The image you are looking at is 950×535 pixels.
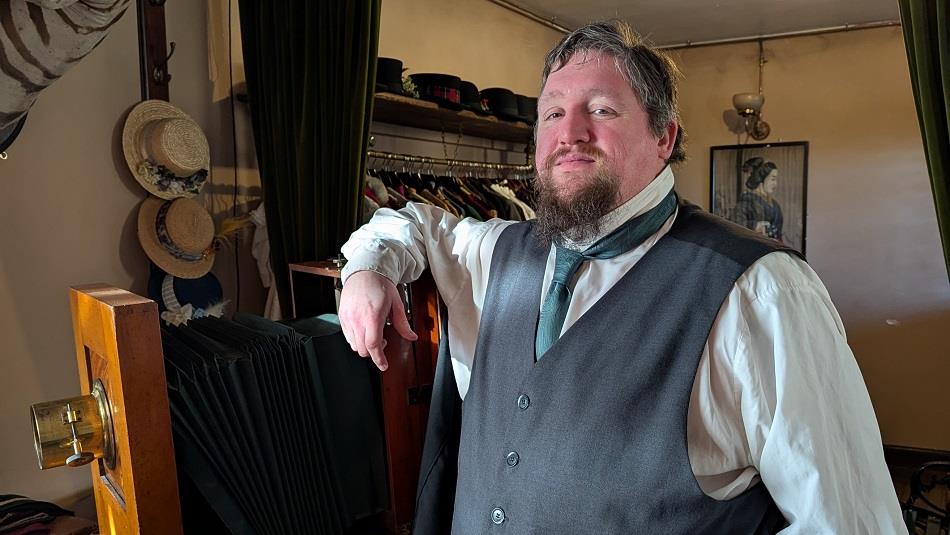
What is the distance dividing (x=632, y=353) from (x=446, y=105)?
1.78 meters

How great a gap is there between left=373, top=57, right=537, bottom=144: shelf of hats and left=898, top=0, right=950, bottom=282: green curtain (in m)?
1.51

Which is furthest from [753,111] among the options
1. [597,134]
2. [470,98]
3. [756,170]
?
[597,134]

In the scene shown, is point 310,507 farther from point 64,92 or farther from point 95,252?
point 64,92

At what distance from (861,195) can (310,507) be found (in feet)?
13.7

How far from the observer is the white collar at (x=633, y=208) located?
1.00 meters

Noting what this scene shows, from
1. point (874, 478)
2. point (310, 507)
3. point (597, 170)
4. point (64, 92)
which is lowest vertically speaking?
Result: point (310, 507)

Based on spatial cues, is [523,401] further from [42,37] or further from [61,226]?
[61,226]

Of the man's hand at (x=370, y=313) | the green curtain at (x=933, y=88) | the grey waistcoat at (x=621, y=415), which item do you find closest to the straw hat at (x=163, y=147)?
the man's hand at (x=370, y=313)

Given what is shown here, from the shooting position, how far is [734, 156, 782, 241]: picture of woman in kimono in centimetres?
425

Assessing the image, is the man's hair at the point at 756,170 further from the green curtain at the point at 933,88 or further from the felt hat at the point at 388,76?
the green curtain at the point at 933,88

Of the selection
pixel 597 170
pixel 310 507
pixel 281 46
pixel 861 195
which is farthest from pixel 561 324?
pixel 861 195

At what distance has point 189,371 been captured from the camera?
872 mm

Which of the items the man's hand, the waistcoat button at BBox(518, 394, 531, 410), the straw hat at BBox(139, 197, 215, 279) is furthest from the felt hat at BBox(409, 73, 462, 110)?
the waistcoat button at BBox(518, 394, 531, 410)

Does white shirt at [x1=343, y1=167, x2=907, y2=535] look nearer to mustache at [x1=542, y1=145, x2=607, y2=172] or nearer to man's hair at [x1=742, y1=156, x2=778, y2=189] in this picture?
mustache at [x1=542, y1=145, x2=607, y2=172]
